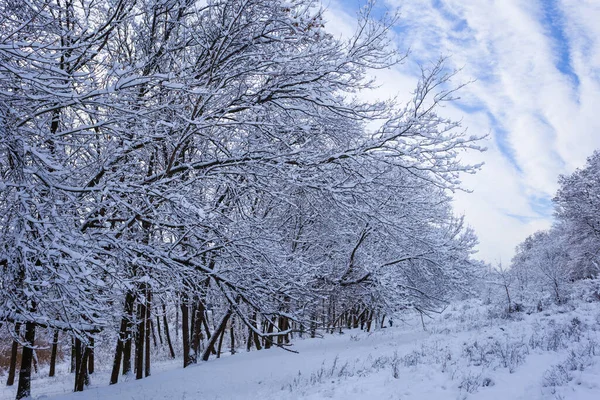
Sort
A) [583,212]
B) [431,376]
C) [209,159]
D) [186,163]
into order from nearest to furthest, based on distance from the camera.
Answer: [186,163] → [209,159] → [431,376] → [583,212]

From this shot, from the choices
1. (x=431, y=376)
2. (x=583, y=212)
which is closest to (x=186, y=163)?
(x=431, y=376)

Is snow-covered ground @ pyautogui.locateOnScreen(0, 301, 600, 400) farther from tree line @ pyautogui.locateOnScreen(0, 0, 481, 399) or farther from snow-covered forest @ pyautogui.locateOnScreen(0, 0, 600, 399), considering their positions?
tree line @ pyautogui.locateOnScreen(0, 0, 481, 399)

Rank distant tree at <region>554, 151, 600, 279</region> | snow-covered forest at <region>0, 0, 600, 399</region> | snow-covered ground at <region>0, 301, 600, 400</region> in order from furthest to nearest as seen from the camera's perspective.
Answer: distant tree at <region>554, 151, 600, 279</region>, snow-covered ground at <region>0, 301, 600, 400</region>, snow-covered forest at <region>0, 0, 600, 399</region>

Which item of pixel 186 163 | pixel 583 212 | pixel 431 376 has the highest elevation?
pixel 583 212

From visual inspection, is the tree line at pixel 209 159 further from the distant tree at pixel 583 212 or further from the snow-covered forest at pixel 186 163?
the distant tree at pixel 583 212

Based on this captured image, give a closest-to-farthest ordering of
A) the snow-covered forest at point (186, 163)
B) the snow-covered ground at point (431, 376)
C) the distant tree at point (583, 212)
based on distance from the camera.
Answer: the snow-covered forest at point (186, 163) < the snow-covered ground at point (431, 376) < the distant tree at point (583, 212)

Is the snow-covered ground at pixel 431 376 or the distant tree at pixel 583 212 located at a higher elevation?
the distant tree at pixel 583 212

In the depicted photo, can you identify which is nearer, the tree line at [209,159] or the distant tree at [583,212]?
the tree line at [209,159]

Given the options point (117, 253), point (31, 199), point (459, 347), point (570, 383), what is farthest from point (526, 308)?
point (31, 199)

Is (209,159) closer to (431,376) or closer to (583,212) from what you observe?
(431,376)

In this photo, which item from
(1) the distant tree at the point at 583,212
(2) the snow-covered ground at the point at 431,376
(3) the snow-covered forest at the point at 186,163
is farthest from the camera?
(1) the distant tree at the point at 583,212

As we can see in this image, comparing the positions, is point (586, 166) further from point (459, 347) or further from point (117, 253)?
point (117, 253)

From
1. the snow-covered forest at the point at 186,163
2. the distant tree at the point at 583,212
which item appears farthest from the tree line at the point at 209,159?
the distant tree at the point at 583,212

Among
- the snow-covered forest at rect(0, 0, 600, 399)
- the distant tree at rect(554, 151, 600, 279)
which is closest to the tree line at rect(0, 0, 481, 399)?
the snow-covered forest at rect(0, 0, 600, 399)
